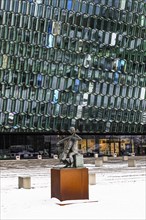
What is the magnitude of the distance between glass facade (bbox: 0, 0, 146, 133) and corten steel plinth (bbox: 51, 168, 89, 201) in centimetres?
5088

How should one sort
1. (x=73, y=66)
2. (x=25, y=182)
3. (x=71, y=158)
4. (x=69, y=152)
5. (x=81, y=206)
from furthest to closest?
(x=73, y=66), (x=25, y=182), (x=69, y=152), (x=71, y=158), (x=81, y=206)

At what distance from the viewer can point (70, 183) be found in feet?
59.8

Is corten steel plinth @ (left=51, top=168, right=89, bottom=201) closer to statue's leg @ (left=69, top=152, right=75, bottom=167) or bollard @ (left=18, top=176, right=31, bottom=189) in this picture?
statue's leg @ (left=69, top=152, right=75, bottom=167)

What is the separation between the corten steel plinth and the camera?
18.0m

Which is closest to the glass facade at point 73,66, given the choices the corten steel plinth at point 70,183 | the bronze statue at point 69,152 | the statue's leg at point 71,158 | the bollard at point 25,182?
the bollard at point 25,182

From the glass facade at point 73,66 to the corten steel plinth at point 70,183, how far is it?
2003 inches

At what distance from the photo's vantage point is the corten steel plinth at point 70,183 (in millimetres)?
18047

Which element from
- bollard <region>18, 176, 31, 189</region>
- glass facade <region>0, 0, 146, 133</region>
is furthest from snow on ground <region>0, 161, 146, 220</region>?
glass facade <region>0, 0, 146, 133</region>

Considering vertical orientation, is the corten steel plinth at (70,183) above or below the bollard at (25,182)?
above

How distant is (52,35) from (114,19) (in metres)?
12.6

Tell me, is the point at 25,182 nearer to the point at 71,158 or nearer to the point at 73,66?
the point at 71,158

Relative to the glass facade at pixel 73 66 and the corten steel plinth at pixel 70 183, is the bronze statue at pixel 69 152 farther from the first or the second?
the glass facade at pixel 73 66

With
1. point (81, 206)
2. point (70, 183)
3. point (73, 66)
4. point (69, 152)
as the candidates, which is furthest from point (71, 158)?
point (73, 66)

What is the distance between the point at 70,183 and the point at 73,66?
55.8 m
